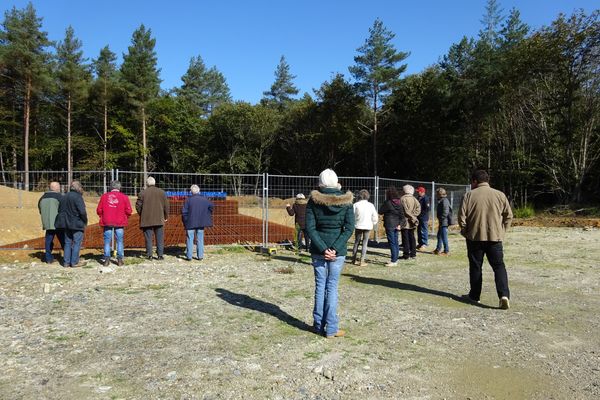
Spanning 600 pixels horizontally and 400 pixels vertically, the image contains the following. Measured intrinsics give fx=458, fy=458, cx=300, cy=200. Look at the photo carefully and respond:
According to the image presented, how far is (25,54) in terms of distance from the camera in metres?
35.8

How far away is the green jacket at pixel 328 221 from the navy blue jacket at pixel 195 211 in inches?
210

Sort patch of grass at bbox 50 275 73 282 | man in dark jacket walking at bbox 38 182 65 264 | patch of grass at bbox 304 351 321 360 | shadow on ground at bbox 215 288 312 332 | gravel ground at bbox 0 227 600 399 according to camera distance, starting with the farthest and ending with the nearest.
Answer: man in dark jacket walking at bbox 38 182 65 264
patch of grass at bbox 50 275 73 282
shadow on ground at bbox 215 288 312 332
patch of grass at bbox 304 351 321 360
gravel ground at bbox 0 227 600 399

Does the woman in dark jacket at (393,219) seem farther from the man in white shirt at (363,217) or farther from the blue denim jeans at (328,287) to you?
the blue denim jeans at (328,287)

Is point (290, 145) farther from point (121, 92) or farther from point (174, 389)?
point (174, 389)

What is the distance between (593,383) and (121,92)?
45.3m

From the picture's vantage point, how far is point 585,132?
24.9 m

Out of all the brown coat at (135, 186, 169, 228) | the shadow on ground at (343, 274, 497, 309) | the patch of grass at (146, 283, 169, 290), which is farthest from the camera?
the brown coat at (135, 186, 169, 228)

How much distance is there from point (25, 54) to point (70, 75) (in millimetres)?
3855

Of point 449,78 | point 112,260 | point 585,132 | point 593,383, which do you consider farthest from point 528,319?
Answer: point 449,78

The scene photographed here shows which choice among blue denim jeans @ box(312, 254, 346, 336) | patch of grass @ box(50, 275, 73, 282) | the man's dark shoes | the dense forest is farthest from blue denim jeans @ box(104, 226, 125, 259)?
the dense forest

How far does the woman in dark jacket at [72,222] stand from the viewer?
882 cm

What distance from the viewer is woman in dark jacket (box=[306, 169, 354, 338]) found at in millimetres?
4930

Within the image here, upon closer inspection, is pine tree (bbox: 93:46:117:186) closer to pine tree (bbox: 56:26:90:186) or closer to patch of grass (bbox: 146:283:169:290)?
pine tree (bbox: 56:26:90:186)

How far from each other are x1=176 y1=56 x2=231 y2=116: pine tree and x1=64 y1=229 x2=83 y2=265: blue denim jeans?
5556 centimetres
